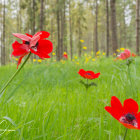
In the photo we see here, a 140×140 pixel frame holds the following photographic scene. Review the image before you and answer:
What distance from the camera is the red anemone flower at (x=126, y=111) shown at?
73 cm

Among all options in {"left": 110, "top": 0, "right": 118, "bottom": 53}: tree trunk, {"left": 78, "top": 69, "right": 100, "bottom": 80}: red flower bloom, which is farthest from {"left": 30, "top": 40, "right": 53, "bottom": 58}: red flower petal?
{"left": 110, "top": 0, "right": 118, "bottom": 53}: tree trunk

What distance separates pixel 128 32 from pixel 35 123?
37433 millimetres

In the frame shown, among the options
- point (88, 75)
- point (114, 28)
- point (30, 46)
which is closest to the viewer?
point (30, 46)

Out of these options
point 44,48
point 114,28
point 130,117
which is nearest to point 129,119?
point 130,117

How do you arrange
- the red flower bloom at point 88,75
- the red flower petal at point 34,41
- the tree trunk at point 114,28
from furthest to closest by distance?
the tree trunk at point 114,28, the red flower bloom at point 88,75, the red flower petal at point 34,41

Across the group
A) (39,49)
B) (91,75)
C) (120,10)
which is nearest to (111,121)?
(91,75)

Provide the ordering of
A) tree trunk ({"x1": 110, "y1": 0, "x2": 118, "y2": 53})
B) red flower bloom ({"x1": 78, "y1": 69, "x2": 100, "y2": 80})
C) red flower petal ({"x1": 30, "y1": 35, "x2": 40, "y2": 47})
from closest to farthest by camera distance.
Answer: red flower petal ({"x1": 30, "y1": 35, "x2": 40, "y2": 47})
red flower bloom ({"x1": 78, "y1": 69, "x2": 100, "y2": 80})
tree trunk ({"x1": 110, "y1": 0, "x2": 118, "y2": 53})

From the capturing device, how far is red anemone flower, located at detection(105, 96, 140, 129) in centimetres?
73

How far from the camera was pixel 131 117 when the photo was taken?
748 mm

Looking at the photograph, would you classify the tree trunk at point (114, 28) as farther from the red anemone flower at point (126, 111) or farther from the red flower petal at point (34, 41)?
the red flower petal at point (34, 41)

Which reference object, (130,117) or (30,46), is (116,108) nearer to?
(130,117)

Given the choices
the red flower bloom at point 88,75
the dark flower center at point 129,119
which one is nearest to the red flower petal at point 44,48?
the dark flower center at point 129,119

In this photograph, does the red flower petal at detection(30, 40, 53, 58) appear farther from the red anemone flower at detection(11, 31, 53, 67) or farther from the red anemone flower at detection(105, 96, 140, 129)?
the red anemone flower at detection(105, 96, 140, 129)

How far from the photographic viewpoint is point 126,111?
0.79 metres
